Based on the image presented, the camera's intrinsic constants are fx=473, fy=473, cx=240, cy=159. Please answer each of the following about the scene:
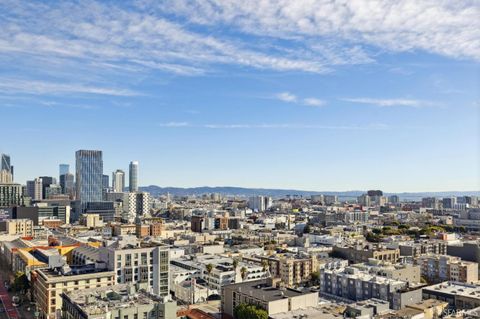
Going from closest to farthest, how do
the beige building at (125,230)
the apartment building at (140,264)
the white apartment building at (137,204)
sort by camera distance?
the apartment building at (140,264)
the beige building at (125,230)
the white apartment building at (137,204)

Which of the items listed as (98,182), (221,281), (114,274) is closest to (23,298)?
(114,274)

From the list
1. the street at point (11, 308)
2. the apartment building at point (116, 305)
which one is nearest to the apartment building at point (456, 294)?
the apartment building at point (116, 305)

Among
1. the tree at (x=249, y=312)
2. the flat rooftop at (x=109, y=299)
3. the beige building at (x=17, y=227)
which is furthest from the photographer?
the beige building at (x=17, y=227)

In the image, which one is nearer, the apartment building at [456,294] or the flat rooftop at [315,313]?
the flat rooftop at [315,313]

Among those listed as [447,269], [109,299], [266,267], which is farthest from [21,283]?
[447,269]

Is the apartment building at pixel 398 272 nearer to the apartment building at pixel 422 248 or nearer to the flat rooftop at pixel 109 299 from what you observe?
the apartment building at pixel 422 248

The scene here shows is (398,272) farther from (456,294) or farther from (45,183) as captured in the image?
(45,183)
